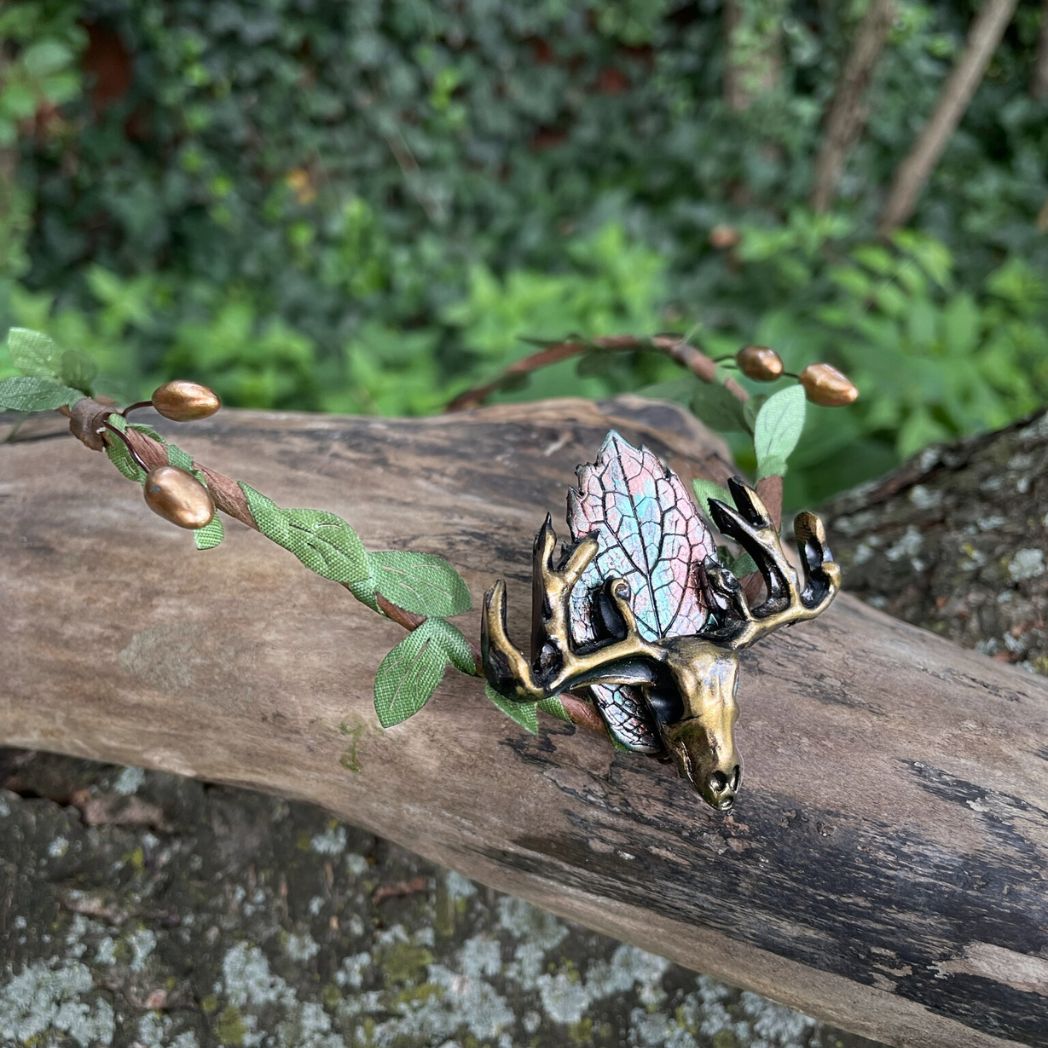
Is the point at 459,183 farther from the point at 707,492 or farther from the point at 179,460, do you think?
the point at 179,460

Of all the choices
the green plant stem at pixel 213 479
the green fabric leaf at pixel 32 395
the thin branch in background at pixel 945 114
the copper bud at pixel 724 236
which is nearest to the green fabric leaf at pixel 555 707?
the green plant stem at pixel 213 479

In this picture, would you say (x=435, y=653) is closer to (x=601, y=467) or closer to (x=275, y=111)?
(x=601, y=467)

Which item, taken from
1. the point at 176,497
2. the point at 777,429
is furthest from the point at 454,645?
the point at 777,429

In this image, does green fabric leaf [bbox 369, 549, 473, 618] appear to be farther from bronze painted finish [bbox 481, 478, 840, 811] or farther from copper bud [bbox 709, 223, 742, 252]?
copper bud [bbox 709, 223, 742, 252]

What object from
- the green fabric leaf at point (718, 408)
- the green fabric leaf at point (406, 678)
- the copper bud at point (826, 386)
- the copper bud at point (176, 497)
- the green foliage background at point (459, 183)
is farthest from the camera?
the green foliage background at point (459, 183)

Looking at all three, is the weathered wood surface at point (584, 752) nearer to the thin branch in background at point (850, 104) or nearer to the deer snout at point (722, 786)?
the deer snout at point (722, 786)
